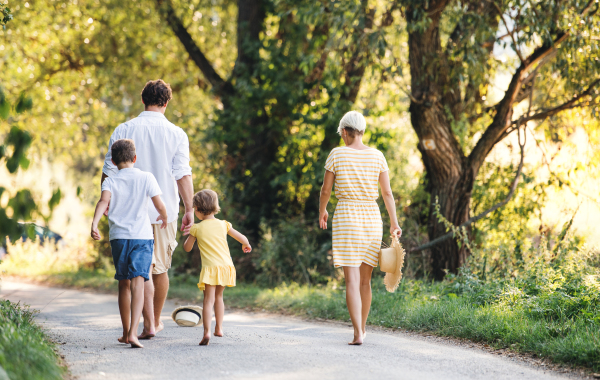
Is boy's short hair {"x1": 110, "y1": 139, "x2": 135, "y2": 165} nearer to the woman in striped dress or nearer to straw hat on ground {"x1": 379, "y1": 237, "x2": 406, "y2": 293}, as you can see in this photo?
the woman in striped dress

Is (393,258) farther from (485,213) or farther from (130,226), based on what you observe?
(485,213)

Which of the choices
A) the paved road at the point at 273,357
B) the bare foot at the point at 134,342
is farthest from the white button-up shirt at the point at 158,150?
the paved road at the point at 273,357

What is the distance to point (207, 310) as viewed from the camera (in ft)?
16.0

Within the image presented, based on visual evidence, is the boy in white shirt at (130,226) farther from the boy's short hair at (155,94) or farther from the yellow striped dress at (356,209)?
the yellow striped dress at (356,209)

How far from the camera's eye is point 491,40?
8.84 metres

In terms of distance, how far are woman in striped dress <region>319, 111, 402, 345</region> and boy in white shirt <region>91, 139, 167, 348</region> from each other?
1551 mm

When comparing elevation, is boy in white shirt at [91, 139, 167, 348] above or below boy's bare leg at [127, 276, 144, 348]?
above

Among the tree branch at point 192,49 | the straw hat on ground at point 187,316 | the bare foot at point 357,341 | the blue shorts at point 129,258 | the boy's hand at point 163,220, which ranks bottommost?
the bare foot at point 357,341

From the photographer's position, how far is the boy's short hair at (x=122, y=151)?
188 inches

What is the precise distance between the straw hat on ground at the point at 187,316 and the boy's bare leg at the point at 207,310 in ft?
2.95

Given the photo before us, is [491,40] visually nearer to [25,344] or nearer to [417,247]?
[417,247]

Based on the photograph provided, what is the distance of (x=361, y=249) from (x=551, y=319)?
6.10ft

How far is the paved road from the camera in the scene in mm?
3906

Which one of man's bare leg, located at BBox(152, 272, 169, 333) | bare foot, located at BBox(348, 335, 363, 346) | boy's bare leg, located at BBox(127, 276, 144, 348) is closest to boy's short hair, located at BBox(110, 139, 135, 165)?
boy's bare leg, located at BBox(127, 276, 144, 348)
